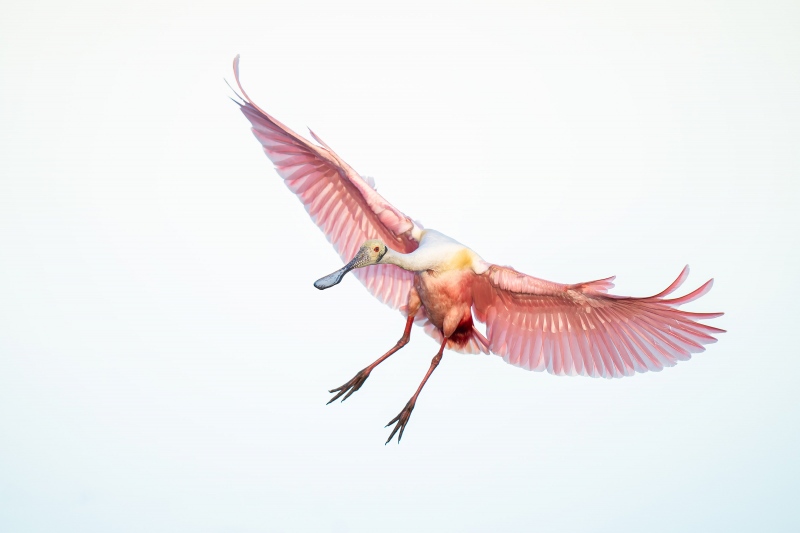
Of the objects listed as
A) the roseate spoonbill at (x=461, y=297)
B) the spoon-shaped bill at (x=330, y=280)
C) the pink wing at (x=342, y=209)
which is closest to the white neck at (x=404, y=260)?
the roseate spoonbill at (x=461, y=297)

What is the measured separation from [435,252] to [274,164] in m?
1.19

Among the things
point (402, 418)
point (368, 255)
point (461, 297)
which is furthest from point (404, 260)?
point (402, 418)

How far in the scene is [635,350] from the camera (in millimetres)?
6480

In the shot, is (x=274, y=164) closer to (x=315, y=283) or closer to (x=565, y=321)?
(x=315, y=283)

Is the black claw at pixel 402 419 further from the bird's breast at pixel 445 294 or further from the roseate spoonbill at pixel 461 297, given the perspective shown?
the bird's breast at pixel 445 294

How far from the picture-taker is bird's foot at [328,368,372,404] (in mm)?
6215

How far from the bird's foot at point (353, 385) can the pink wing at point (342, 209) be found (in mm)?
771

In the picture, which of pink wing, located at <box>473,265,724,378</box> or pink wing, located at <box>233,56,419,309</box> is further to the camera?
pink wing, located at <box>233,56,419,309</box>

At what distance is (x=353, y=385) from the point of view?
6.27 m

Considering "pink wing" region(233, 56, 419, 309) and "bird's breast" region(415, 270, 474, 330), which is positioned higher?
"pink wing" region(233, 56, 419, 309)

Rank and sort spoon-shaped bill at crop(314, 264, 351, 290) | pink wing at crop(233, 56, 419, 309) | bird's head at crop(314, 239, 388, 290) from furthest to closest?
pink wing at crop(233, 56, 419, 309) → bird's head at crop(314, 239, 388, 290) → spoon-shaped bill at crop(314, 264, 351, 290)

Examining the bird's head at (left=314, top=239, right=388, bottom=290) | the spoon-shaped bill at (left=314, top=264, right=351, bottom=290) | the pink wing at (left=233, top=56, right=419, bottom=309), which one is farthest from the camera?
the pink wing at (left=233, top=56, right=419, bottom=309)

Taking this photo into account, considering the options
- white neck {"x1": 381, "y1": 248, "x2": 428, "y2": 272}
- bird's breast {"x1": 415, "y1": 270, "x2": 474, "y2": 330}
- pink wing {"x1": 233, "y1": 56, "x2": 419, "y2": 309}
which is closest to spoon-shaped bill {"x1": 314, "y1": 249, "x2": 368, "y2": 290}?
white neck {"x1": 381, "y1": 248, "x2": 428, "y2": 272}

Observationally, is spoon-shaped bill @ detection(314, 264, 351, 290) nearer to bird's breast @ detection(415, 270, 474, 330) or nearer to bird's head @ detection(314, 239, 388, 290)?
bird's head @ detection(314, 239, 388, 290)
